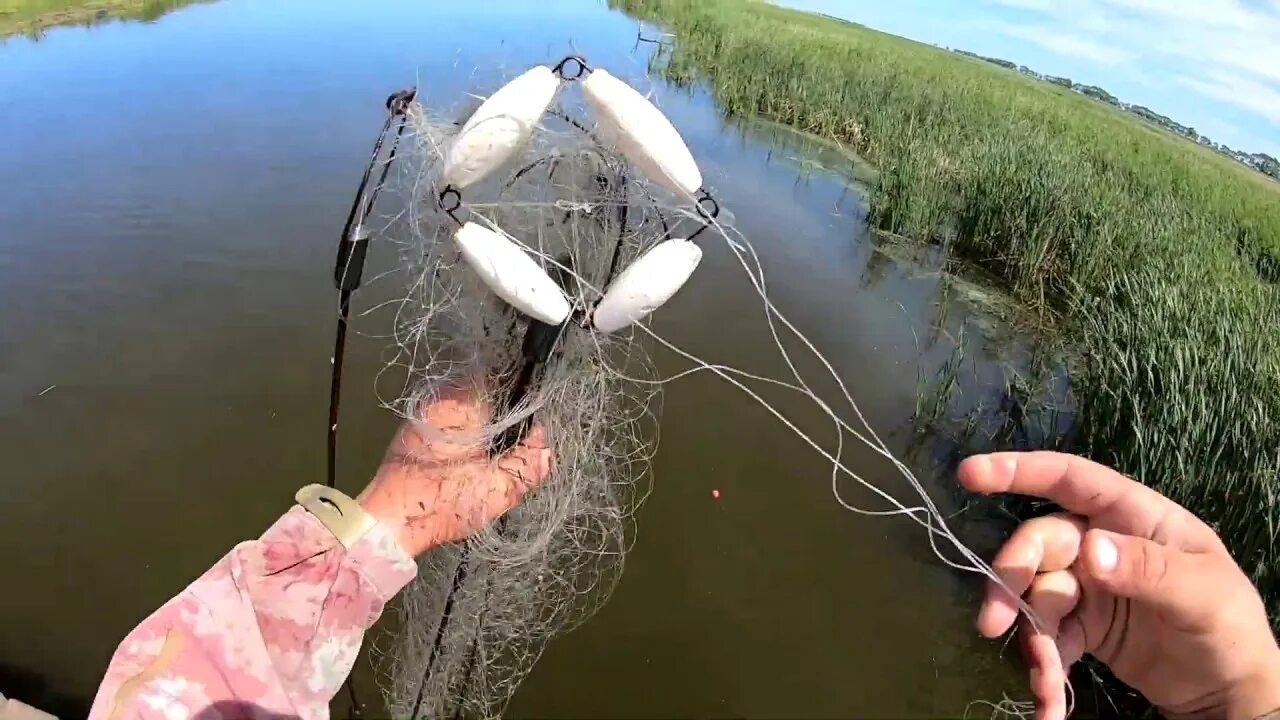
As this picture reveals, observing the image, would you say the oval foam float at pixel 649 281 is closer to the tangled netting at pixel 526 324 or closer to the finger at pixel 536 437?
the tangled netting at pixel 526 324

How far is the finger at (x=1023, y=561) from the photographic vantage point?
1.30 m

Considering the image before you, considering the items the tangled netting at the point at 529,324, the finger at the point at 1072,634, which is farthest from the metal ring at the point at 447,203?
the finger at the point at 1072,634

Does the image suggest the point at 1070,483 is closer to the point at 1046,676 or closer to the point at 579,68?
the point at 1046,676

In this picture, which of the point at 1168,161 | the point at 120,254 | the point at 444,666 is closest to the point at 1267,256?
the point at 1168,161

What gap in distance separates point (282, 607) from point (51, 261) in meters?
5.87

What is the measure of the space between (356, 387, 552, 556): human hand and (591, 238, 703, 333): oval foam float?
468 millimetres

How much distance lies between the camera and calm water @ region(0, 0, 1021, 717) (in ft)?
11.4

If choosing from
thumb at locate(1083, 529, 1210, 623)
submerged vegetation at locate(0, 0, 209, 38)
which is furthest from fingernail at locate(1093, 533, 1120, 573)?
submerged vegetation at locate(0, 0, 209, 38)

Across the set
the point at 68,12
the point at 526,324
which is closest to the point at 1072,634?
the point at 526,324

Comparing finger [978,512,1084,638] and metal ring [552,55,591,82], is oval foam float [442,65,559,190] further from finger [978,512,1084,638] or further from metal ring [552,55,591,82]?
finger [978,512,1084,638]

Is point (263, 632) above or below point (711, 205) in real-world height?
below

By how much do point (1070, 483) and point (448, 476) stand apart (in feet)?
4.14

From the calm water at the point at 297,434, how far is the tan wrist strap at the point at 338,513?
101cm

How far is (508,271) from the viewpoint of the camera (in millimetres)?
1352
